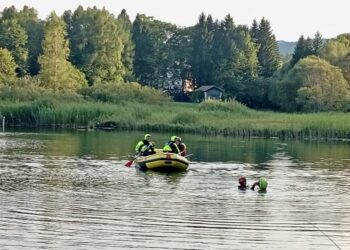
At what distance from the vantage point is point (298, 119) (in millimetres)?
69812

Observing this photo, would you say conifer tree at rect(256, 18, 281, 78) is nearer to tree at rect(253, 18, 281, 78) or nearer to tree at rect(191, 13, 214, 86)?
tree at rect(253, 18, 281, 78)

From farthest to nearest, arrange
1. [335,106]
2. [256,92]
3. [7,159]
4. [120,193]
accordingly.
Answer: [256,92]
[335,106]
[7,159]
[120,193]

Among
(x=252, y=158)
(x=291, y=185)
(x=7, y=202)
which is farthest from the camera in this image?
(x=252, y=158)

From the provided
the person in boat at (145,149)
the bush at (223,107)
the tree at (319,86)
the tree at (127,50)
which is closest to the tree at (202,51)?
the tree at (127,50)

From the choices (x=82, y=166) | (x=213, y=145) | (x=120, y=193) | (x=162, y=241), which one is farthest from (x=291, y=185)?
(x=213, y=145)

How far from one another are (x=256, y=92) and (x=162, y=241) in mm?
92382

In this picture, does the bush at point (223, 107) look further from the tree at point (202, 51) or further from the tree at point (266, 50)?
the tree at point (266, 50)

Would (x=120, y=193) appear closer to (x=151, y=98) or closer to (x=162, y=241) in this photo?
(x=162, y=241)

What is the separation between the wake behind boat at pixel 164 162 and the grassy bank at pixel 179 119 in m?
30.0

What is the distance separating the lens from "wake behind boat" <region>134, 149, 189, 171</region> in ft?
117

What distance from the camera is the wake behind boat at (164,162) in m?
35.8

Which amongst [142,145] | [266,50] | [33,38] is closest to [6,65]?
[33,38]

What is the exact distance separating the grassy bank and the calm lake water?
57.4 ft

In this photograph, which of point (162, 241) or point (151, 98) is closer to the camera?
point (162, 241)
